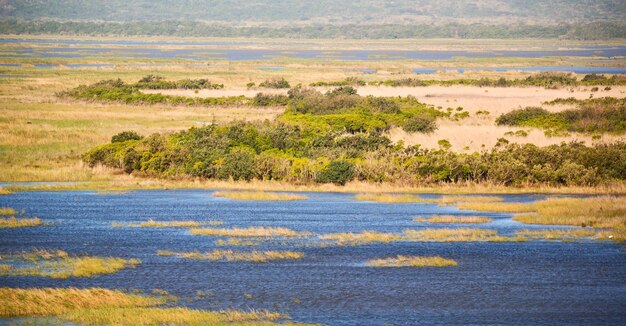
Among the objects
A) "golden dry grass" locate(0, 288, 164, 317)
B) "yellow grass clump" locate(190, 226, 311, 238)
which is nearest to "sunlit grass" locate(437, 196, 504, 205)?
"yellow grass clump" locate(190, 226, 311, 238)

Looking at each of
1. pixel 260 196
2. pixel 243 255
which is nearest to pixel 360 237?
pixel 243 255

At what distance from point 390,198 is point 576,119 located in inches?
1519

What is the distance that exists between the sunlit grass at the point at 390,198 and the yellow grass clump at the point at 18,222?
18928 mm

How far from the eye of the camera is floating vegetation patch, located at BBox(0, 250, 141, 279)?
33.8 metres

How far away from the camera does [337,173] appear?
58.5 m

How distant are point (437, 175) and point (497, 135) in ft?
67.7

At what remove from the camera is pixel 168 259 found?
3681 cm

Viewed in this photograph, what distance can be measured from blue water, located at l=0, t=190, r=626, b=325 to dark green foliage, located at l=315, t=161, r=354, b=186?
957cm

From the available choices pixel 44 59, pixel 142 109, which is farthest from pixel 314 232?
pixel 44 59

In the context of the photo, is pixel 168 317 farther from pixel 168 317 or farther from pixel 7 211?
pixel 7 211

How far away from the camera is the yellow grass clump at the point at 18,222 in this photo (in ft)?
143

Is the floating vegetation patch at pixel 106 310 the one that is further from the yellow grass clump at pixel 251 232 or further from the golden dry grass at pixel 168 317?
the yellow grass clump at pixel 251 232

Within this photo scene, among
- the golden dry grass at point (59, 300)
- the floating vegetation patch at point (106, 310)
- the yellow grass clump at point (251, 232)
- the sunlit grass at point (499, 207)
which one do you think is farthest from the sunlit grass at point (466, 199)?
the golden dry grass at point (59, 300)

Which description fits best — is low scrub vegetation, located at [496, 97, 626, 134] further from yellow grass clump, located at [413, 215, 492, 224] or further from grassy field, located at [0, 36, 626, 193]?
yellow grass clump, located at [413, 215, 492, 224]
